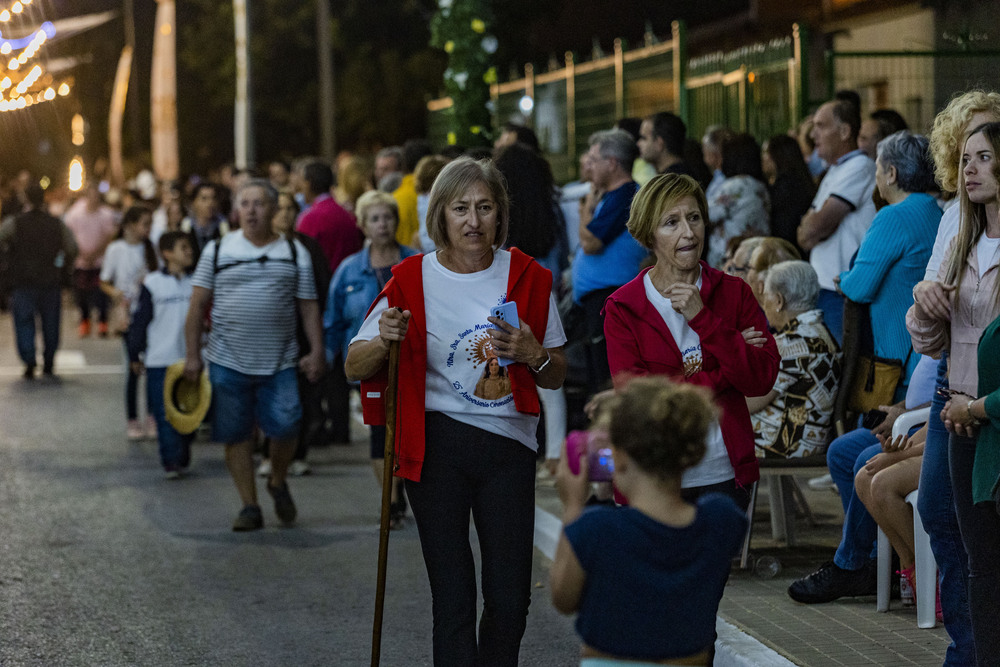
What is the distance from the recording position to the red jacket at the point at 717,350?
4617 mm

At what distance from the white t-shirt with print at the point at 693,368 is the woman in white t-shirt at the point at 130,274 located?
26.0 feet

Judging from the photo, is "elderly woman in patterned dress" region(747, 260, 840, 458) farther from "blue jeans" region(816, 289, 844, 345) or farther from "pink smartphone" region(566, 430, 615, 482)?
"pink smartphone" region(566, 430, 615, 482)

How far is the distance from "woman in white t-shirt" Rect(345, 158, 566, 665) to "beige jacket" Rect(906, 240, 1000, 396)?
Result: 4.03 feet

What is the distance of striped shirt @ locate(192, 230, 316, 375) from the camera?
837cm

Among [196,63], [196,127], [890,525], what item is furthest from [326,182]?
[196,127]

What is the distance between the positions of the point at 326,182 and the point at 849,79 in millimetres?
4284

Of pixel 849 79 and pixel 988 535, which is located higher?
pixel 849 79

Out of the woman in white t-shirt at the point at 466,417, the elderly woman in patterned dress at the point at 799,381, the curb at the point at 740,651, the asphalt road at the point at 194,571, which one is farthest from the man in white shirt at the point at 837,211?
the woman in white t-shirt at the point at 466,417

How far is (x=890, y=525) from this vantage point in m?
6.04

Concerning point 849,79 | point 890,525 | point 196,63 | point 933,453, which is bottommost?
point 890,525

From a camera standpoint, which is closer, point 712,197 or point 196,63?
point 712,197

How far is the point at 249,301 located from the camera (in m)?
8.37

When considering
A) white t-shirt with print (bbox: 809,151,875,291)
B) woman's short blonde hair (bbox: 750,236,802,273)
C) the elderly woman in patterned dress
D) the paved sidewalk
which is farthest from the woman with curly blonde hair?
white t-shirt with print (bbox: 809,151,875,291)

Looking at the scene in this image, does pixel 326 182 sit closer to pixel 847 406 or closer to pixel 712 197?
pixel 712 197
